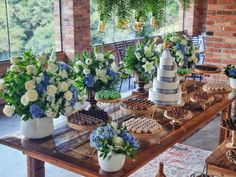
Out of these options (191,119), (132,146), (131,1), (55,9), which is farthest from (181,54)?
(55,9)

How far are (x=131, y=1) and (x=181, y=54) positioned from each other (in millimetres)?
2244

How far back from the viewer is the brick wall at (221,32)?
4672 mm

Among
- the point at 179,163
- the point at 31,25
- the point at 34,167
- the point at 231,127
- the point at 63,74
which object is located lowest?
the point at 179,163

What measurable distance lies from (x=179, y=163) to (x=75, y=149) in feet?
6.18

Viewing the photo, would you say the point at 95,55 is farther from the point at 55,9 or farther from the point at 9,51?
the point at 55,9

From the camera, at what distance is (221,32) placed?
4773 millimetres

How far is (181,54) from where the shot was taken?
135 inches

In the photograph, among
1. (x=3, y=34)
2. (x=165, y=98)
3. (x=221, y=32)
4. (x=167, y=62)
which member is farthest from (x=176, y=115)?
(x=3, y=34)

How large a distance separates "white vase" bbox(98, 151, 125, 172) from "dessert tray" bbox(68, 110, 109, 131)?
0.35 metres

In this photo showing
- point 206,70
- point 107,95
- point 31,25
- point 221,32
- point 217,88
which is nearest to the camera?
point 107,95

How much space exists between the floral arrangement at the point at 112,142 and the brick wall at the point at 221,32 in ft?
10.7

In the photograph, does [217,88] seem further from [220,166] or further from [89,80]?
[89,80]

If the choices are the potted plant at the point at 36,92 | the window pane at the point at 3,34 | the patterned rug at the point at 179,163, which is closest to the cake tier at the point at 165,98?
the potted plant at the point at 36,92

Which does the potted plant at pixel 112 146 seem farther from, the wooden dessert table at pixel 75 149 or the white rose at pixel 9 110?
the white rose at pixel 9 110
